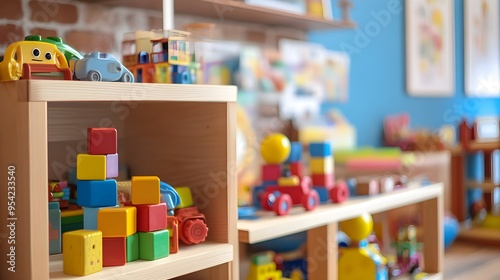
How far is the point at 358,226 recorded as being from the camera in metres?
1.66

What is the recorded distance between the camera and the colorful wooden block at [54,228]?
1.06 meters

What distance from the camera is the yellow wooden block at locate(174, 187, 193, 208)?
48.2 inches

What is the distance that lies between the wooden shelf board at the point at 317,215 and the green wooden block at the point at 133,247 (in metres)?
0.28

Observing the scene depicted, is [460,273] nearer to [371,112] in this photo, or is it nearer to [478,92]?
[371,112]

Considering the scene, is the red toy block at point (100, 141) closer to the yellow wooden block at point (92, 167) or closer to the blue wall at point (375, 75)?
the yellow wooden block at point (92, 167)

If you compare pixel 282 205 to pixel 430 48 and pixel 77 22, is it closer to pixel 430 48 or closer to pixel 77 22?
pixel 77 22

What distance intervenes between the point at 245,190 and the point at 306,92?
0.50m

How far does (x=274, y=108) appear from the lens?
1986 millimetres

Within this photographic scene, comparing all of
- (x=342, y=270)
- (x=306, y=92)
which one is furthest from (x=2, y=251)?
(x=306, y=92)

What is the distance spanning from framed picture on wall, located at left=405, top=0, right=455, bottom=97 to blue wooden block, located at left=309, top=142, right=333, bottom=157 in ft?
4.32

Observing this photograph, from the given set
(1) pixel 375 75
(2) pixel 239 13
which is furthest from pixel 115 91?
(1) pixel 375 75

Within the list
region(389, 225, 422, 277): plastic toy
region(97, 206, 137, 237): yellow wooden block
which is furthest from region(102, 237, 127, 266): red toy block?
region(389, 225, 422, 277): plastic toy

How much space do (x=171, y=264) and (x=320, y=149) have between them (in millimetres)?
661

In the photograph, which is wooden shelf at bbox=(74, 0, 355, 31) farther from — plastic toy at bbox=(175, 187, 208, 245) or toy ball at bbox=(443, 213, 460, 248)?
toy ball at bbox=(443, 213, 460, 248)
